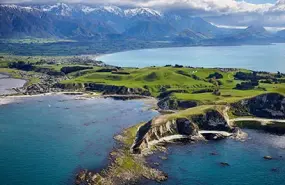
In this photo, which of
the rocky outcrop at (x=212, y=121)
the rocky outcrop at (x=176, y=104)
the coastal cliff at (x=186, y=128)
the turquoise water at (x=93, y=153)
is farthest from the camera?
the rocky outcrop at (x=176, y=104)

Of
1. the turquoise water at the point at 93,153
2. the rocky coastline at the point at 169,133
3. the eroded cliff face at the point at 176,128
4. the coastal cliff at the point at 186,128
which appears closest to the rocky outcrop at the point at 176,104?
the rocky coastline at the point at 169,133

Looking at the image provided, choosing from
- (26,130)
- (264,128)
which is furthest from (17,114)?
(264,128)

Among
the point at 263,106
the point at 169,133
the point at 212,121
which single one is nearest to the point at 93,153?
the point at 169,133

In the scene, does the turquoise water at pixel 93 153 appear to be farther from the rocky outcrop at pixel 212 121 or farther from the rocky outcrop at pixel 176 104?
the rocky outcrop at pixel 176 104

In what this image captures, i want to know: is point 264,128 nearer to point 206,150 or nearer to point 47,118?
point 206,150

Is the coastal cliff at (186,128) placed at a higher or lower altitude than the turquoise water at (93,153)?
higher

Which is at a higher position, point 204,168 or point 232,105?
point 232,105

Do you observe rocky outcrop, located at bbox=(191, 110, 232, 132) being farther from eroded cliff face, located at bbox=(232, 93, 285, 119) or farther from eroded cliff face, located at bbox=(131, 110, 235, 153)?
eroded cliff face, located at bbox=(232, 93, 285, 119)
